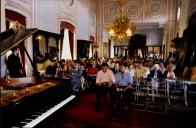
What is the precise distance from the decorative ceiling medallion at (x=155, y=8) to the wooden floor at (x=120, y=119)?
9951mm

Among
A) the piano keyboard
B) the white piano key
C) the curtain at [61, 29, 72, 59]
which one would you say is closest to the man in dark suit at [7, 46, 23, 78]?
the white piano key

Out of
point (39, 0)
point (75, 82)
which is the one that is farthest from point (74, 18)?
point (75, 82)

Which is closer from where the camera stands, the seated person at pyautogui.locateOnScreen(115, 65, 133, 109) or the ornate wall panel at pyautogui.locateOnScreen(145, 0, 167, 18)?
the seated person at pyautogui.locateOnScreen(115, 65, 133, 109)

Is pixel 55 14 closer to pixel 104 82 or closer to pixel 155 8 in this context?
pixel 104 82

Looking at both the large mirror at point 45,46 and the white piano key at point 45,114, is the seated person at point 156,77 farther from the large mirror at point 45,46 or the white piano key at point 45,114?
the large mirror at point 45,46

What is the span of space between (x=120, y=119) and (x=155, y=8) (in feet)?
35.9

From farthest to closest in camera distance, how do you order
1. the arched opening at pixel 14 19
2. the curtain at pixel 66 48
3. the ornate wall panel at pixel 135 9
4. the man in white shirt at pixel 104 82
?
the ornate wall panel at pixel 135 9 → the curtain at pixel 66 48 → the arched opening at pixel 14 19 → the man in white shirt at pixel 104 82

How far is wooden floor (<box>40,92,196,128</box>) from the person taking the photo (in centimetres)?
424

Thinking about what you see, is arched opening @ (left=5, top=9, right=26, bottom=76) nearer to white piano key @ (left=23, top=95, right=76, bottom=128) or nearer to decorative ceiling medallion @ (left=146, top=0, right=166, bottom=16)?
white piano key @ (left=23, top=95, right=76, bottom=128)

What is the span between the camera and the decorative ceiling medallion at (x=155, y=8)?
13485mm

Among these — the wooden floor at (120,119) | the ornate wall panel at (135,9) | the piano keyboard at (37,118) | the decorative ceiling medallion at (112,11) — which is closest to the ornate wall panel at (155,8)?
the ornate wall panel at (135,9)

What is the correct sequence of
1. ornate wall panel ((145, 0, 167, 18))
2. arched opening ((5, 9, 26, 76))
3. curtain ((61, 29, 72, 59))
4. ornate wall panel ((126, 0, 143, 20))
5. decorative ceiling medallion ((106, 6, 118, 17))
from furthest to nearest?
decorative ceiling medallion ((106, 6, 118, 17)), ornate wall panel ((126, 0, 143, 20)), ornate wall panel ((145, 0, 167, 18)), curtain ((61, 29, 72, 59)), arched opening ((5, 9, 26, 76))

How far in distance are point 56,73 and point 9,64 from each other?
77.4 inches

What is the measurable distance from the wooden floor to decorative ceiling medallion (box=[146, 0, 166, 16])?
32.6ft
